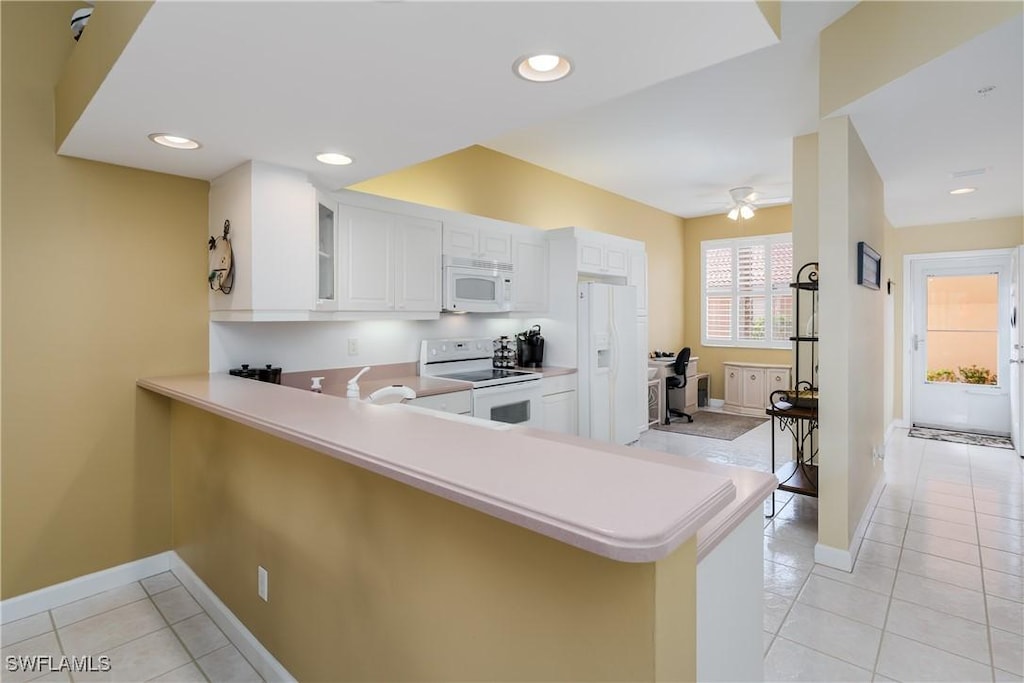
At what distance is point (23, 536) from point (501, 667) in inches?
101

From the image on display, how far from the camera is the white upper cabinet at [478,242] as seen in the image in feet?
12.2

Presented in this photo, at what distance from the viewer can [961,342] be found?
5.71m

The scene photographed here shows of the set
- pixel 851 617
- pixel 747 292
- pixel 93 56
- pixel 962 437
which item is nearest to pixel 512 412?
pixel 851 617

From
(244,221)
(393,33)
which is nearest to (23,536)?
(244,221)

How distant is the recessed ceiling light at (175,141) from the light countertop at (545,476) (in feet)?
3.99

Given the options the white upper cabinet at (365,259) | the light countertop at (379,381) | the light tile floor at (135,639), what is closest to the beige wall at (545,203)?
the white upper cabinet at (365,259)

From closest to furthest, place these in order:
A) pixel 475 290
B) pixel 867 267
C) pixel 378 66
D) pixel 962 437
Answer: pixel 378 66 < pixel 867 267 < pixel 475 290 < pixel 962 437

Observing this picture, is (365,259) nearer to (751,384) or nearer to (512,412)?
(512,412)

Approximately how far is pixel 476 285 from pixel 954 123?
3116 millimetres

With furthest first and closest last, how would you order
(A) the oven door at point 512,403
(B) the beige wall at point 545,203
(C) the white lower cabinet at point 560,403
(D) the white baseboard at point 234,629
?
(C) the white lower cabinet at point 560,403, (B) the beige wall at point 545,203, (A) the oven door at point 512,403, (D) the white baseboard at point 234,629

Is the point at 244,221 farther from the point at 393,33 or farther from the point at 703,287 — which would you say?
the point at 703,287

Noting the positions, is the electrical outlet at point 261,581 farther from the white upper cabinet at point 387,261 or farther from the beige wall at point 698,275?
the beige wall at point 698,275

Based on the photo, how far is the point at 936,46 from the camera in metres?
2.12

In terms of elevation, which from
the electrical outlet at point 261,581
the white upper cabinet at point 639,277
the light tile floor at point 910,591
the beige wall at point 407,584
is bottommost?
the light tile floor at point 910,591
